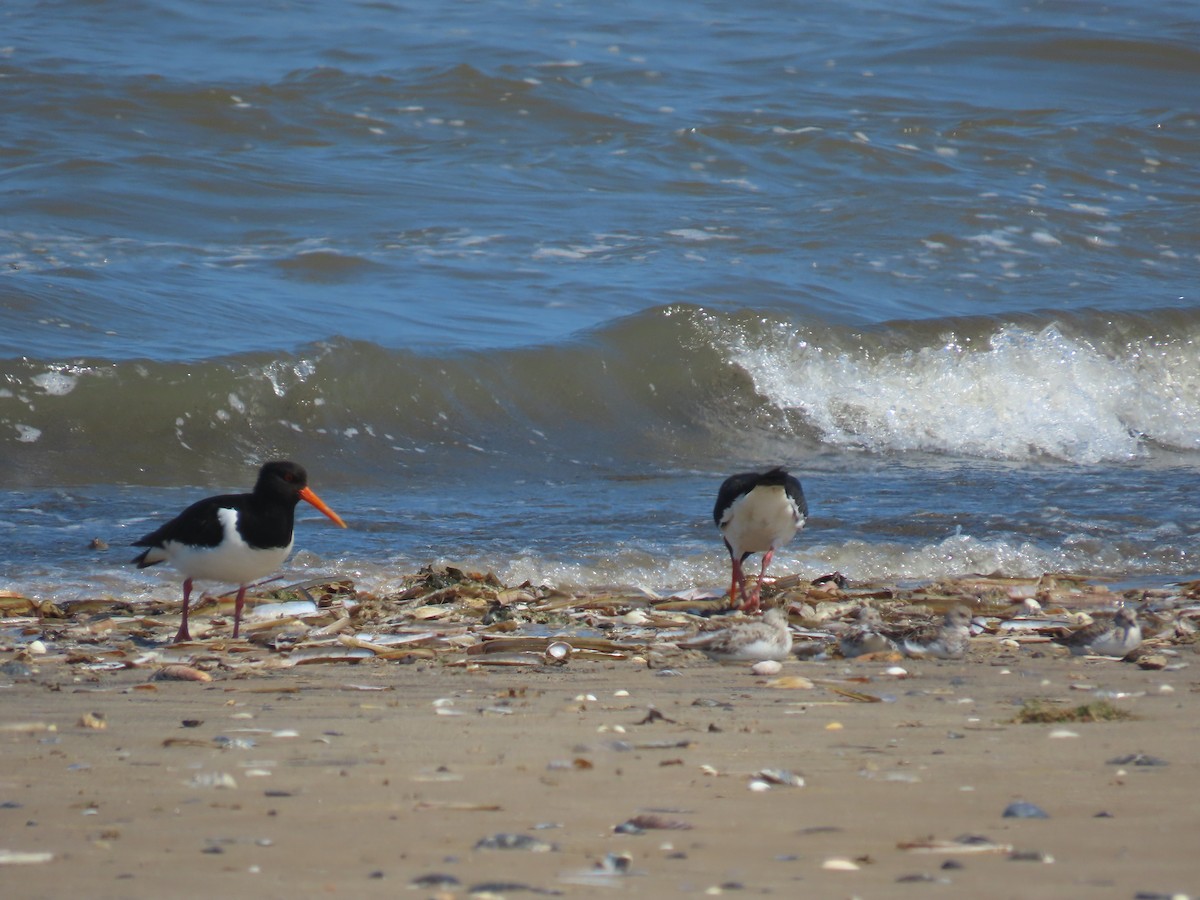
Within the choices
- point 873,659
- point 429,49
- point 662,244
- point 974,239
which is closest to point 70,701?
point 873,659

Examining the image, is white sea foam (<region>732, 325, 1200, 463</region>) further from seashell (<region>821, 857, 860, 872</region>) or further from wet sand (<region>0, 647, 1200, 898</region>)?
seashell (<region>821, 857, 860, 872</region>)

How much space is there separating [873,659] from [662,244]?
9.34 meters

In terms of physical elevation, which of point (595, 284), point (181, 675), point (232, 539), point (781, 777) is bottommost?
point (181, 675)

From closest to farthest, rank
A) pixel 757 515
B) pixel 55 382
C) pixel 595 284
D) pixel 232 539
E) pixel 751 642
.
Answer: pixel 751 642 < pixel 232 539 < pixel 757 515 < pixel 55 382 < pixel 595 284

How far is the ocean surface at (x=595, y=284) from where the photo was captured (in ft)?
26.5

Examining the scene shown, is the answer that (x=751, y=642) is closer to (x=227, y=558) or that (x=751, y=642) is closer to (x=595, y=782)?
(x=595, y=782)

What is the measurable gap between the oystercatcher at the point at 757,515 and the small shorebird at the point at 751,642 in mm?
1172

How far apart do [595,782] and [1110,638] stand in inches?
96.3

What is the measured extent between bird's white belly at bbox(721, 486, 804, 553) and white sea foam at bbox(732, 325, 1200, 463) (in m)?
4.44

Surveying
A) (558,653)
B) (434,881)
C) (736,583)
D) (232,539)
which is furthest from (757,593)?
(434,881)

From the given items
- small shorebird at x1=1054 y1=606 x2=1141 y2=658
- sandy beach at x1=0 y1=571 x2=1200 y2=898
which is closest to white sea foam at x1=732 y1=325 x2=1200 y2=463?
small shorebird at x1=1054 y1=606 x2=1141 y2=658

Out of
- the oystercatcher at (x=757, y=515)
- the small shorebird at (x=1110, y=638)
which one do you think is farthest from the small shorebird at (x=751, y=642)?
the oystercatcher at (x=757, y=515)

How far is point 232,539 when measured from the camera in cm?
553

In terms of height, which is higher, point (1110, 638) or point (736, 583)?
point (1110, 638)
